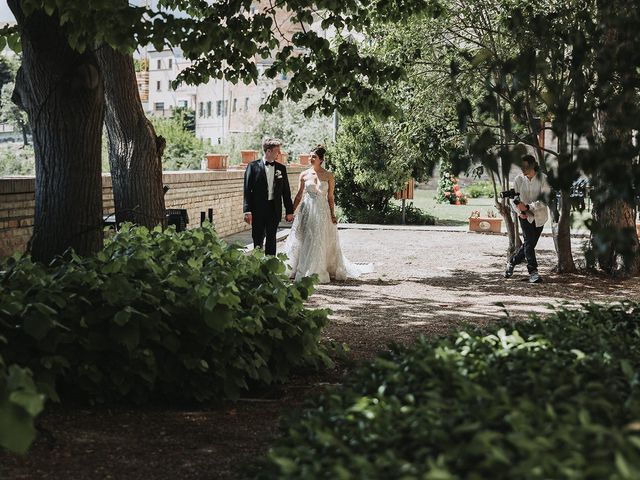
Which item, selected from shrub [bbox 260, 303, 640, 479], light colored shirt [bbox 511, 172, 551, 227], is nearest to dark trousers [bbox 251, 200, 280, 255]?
light colored shirt [bbox 511, 172, 551, 227]

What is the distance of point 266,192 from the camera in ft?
45.0

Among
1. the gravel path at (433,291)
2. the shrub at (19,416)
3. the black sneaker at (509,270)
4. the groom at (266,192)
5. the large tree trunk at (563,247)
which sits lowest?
the gravel path at (433,291)

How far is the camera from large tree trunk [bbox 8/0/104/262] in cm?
756

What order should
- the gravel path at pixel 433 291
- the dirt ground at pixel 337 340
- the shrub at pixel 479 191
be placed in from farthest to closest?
the shrub at pixel 479 191 → the gravel path at pixel 433 291 → the dirt ground at pixel 337 340

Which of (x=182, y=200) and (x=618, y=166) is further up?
(x=618, y=166)

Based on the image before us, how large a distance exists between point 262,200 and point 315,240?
1.19m

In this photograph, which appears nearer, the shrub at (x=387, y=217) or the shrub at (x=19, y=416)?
the shrub at (x=19, y=416)

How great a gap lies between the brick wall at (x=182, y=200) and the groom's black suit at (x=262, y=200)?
213cm

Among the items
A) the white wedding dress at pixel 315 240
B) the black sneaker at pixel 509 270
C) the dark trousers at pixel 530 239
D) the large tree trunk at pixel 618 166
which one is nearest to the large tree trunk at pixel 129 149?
the white wedding dress at pixel 315 240

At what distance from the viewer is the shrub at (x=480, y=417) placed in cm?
278

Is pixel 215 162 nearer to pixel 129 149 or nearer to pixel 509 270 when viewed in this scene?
pixel 509 270

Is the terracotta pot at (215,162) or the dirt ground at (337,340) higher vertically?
the terracotta pot at (215,162)

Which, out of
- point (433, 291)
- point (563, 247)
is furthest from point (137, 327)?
point (563, 247)

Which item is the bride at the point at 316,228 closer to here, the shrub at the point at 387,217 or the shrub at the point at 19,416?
the shrub at the point at 19,416
